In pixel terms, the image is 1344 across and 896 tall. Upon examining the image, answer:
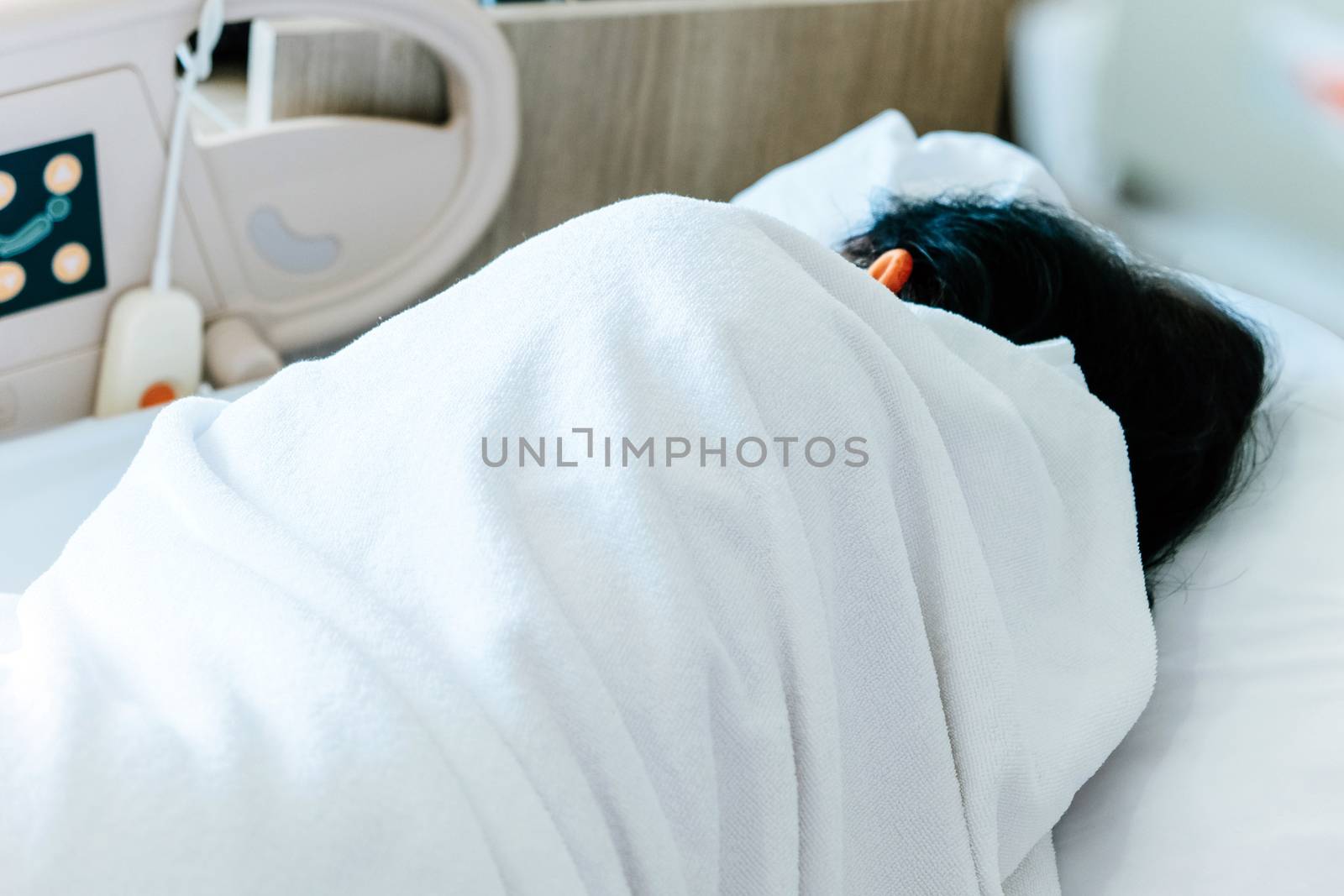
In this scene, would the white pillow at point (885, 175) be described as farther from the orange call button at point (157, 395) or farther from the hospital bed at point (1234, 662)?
the orange call button at point (157, 395)

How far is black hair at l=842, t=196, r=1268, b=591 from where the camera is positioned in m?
0.89

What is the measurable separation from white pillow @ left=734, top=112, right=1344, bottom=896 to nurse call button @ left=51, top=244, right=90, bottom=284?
0.69 meters

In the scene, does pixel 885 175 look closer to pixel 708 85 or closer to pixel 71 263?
pixel 708 85

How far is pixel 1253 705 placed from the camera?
796 millimetres

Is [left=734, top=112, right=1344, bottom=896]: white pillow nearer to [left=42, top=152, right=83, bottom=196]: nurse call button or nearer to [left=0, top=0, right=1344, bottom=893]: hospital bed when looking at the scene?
[left=0, top=0, right=1344, bottom=893]: hospital bed

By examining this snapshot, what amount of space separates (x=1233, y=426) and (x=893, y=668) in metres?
0.38

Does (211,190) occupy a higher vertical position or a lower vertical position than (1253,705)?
higher

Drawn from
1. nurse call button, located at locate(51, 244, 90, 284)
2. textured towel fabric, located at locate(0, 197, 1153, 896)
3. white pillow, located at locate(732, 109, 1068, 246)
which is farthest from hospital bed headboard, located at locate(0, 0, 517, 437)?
textured towel fabric, located at locate(0, 197, 1153, 896)

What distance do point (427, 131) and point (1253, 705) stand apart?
3.04 ft

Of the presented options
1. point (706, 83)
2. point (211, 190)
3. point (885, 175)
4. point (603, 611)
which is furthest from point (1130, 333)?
point (211, 190)

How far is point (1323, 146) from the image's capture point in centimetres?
104

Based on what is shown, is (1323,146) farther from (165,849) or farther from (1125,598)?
(165,849)

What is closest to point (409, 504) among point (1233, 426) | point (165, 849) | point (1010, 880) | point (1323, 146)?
point (165, 849)

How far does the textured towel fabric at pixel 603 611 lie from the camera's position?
1.78 feet
